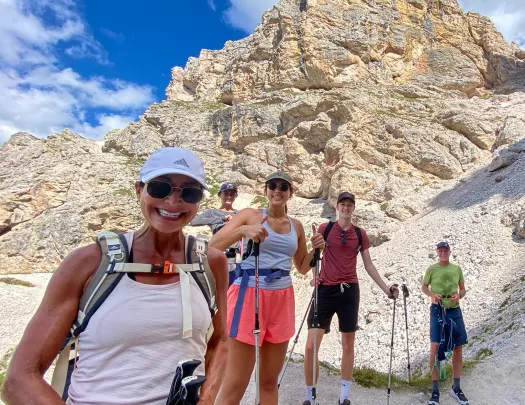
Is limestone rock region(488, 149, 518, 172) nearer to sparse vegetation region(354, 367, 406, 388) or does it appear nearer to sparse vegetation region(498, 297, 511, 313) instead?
sparse vegetation region(498, 297, 511, 313)

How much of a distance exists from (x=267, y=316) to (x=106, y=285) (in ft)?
8.63

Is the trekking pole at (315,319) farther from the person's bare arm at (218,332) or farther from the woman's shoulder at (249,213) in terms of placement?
the person's bare arm at (218,332)

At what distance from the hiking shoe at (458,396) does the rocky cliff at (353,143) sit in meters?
5.35

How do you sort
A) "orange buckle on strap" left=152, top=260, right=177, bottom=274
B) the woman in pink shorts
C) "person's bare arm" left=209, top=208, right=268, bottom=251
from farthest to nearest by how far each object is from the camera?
the woman in pink shorts < "person's bare arm" left=209, top=208, right=268, bottom=251 < "orange buckle on strap" left=152, top=260, right=177, bottom=274

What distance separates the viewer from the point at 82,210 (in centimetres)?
3362

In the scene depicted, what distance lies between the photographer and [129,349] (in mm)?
1661

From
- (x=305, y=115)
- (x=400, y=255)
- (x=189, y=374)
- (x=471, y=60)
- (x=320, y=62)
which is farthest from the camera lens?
(x=471, y=60)

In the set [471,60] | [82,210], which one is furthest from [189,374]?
[471,60]

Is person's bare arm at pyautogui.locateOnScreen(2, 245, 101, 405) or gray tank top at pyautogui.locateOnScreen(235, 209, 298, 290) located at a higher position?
gray tank top at pyautogui.locateOnScreen(235, 209, 298, 290)

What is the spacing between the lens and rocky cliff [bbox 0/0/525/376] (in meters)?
19.5

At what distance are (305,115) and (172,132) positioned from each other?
20089 mm

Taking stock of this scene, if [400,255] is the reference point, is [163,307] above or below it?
below

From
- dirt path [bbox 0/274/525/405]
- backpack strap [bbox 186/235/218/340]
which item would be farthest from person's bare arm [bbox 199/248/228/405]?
dirt path [bbox 0/274/525/405]

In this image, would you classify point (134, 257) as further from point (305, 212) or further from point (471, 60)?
point (471, 60)
